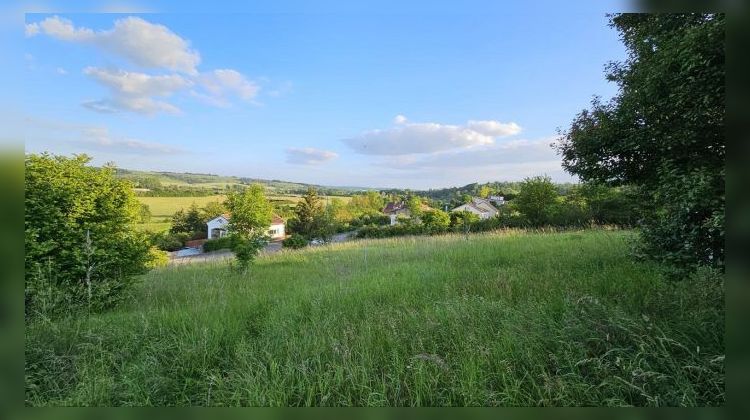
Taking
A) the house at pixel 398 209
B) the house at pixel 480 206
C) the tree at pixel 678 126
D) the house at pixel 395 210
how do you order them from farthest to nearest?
the house at pixel 480 206 → the house at pixel 395 210 → the house at pixel 398 209 → the tree at pixel 678 126

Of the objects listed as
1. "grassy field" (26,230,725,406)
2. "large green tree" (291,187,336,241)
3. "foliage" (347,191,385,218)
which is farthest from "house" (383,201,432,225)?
"grassy field" (26,230,725,406)

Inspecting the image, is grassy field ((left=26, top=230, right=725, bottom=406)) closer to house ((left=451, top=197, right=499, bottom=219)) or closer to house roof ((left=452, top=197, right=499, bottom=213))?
house ((left=451, top=197, right=499, bottom=219))

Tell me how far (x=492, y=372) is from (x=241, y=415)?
1.64m

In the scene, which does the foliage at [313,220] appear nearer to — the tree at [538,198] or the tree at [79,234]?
the tree at [538,198]

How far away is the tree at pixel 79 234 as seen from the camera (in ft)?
14.4

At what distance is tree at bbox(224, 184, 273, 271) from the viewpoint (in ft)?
26.9

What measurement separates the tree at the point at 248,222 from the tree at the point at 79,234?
2571 millimetres

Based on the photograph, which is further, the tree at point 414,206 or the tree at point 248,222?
the tree at point 414,206

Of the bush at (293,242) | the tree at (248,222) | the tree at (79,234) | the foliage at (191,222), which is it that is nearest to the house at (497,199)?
the bush at (293,242)

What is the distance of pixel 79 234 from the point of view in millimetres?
4891

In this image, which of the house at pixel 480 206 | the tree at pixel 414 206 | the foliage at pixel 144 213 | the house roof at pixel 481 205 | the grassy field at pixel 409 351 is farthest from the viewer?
the house roof at pixel 481 205

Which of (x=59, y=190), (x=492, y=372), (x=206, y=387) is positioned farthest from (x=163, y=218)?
(x=492, y=372)

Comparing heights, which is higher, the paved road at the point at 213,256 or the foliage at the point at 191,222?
the foliage at the point at 191,222

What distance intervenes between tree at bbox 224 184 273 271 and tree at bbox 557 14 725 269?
806cm
